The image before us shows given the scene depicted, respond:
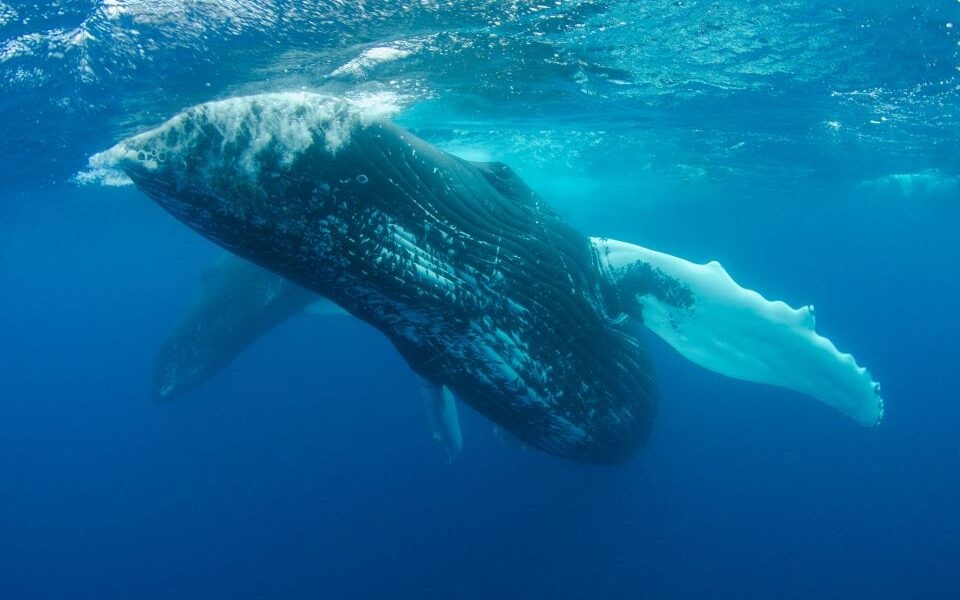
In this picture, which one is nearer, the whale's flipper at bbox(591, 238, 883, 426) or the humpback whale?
the humpback whale

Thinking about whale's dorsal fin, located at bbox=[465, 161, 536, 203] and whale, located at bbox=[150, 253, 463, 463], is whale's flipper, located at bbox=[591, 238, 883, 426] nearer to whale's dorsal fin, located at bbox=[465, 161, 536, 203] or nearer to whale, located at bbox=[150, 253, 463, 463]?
whale's dorsal fin, located at bbox=[465, 161, 536, 203]

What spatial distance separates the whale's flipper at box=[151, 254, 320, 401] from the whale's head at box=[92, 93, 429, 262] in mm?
8911

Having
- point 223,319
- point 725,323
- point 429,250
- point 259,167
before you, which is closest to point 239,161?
point 259,167

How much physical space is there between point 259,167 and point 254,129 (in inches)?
7.9

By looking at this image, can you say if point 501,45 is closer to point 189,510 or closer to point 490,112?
point 490,112

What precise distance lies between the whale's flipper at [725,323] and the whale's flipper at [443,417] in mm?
2379

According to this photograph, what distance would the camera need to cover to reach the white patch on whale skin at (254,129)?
247 cm

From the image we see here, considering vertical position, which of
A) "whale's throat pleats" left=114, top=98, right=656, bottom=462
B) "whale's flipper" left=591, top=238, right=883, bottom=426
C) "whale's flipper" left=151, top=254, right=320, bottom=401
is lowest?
"whale's flipper" left=151, top=254, right=320, bottom=401

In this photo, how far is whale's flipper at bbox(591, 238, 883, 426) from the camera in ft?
19.4

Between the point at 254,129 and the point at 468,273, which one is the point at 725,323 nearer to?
the point at 468,273

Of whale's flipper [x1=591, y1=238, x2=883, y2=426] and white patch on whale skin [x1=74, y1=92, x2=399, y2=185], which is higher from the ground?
white patch on whale skin [x1=74, y1=92, x2=399, y2=185]

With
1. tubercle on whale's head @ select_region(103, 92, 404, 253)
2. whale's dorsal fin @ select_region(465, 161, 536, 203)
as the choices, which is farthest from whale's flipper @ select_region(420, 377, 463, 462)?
tubercle on whale's head @ select_region(103, 92, 404, 253)

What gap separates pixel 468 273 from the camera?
3.79 metres

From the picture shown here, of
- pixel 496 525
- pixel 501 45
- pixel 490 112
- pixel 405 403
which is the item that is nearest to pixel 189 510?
pixel 405 403
